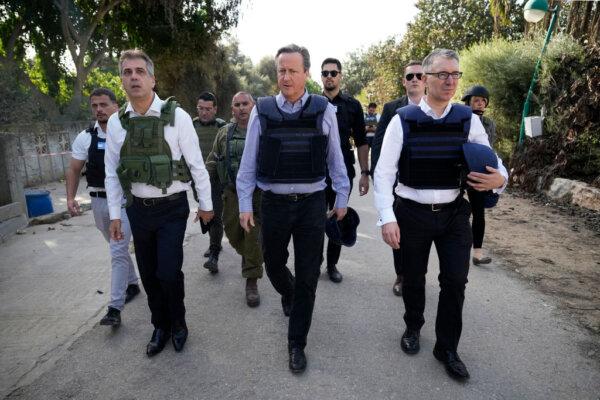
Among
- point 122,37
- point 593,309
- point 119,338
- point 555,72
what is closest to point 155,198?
point 119,338

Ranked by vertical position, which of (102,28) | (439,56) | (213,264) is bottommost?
(213,264)

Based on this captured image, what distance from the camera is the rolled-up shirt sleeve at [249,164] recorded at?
2848 mm

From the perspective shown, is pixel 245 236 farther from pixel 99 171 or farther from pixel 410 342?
pixel 410 342

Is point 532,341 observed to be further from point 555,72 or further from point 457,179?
point 555,72

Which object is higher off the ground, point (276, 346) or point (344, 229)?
point (344, 229)

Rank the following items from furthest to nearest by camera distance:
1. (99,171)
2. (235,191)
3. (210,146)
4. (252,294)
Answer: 1. (210,146)
2. (235,191)
3. (252,294)
4. (99,171)

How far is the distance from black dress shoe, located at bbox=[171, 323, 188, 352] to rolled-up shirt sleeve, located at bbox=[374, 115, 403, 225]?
173 centimetres

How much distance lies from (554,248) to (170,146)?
16.4 feet

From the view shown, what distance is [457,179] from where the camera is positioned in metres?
2.62

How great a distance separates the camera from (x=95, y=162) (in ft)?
12.0

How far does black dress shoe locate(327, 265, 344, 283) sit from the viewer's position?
431cm

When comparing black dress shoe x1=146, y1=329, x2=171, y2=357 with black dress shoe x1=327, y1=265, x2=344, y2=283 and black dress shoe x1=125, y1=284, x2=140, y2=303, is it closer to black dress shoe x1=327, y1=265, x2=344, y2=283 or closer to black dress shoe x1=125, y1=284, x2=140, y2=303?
black dress shoe x1=125, y1=284, x2=140, y2=303

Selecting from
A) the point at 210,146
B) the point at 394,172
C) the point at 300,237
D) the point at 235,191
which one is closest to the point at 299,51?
the point at 394,172

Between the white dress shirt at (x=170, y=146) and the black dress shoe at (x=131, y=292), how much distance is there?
48.6 inches
